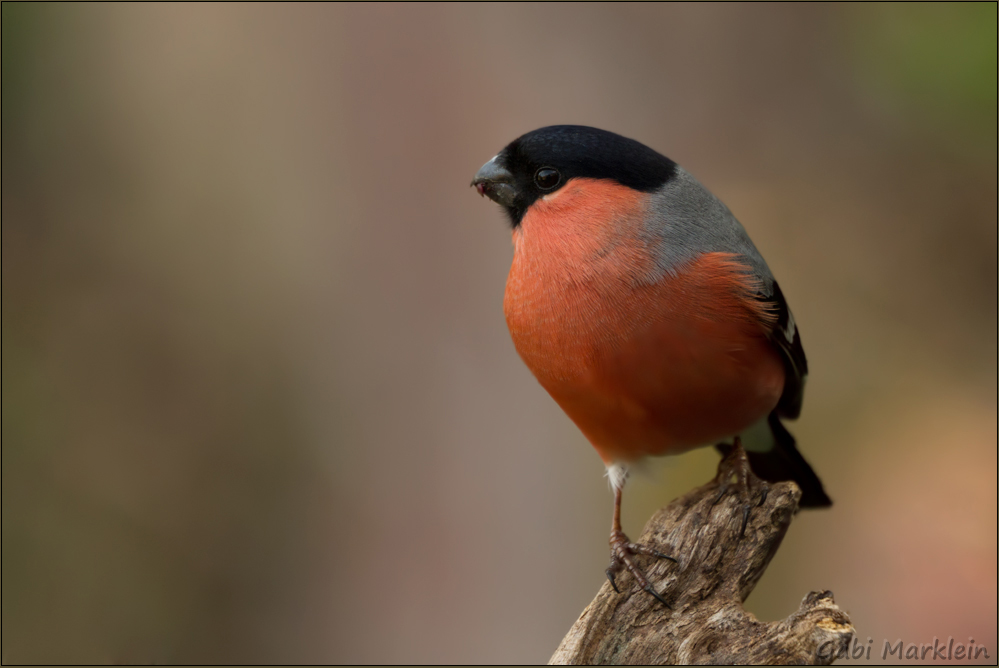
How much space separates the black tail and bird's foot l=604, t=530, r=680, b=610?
0.84 meters

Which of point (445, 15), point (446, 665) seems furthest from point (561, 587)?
point (445, 15)

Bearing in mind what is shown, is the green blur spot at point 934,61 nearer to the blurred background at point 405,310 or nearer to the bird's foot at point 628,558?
the blurred background at point 405,310

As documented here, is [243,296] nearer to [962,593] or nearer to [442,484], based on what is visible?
[442,484]

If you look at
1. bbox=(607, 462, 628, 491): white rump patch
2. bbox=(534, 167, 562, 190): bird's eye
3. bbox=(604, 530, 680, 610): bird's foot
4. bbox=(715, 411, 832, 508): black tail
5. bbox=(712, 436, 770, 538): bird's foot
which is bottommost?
bbox=(715, 411, 832, 508): black tail

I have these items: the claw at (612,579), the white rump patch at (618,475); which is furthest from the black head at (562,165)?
the claw at (612,579)

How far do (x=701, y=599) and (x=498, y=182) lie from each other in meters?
1.75

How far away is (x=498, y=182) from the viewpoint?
3145 mm

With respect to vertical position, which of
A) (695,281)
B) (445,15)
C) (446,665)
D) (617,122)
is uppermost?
(445,15)

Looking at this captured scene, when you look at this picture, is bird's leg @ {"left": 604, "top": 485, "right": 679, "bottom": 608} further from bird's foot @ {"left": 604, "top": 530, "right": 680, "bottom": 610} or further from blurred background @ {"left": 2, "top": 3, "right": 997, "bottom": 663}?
blurred background @ {"left": 2, "top": 3, "right": 997, "bottom": 663}

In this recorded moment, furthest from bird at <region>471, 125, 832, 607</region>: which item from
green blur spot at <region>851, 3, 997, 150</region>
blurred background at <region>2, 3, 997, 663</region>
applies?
green blur spot at <region>851, 3, 997, 150</region>

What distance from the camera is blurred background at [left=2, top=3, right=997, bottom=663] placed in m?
5.53

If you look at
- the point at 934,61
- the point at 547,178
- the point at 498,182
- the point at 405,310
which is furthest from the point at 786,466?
the point at 934,61

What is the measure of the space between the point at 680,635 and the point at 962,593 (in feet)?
13.6

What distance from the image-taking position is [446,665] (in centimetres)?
528
